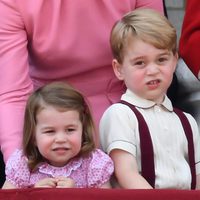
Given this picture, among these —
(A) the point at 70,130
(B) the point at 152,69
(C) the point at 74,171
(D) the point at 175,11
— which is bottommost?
(D) the point at 175,11

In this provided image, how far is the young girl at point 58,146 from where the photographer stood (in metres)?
2.06

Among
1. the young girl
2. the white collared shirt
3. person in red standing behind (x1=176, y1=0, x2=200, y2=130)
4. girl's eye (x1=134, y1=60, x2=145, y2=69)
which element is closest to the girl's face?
the young girl

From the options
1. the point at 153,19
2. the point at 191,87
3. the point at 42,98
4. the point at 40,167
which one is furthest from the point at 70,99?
the point at 191,87

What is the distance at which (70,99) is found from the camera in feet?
6.91

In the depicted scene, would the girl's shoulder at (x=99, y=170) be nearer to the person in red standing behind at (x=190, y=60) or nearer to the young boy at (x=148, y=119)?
the young boy at (x=148, y=119)

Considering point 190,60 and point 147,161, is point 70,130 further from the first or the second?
point 190,60

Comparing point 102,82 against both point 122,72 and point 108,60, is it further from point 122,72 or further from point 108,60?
point 122,72

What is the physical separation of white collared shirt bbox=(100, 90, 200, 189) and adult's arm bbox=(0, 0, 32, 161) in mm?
280

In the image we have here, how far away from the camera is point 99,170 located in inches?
81.1

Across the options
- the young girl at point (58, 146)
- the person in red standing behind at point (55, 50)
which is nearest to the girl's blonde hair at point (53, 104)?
the young girl at point (58, 146)

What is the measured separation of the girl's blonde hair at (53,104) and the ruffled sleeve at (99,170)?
0.04m

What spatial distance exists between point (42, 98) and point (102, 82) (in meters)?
0.40

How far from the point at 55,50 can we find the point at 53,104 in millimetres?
353

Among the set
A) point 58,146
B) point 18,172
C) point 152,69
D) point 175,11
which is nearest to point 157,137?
point 152,69
